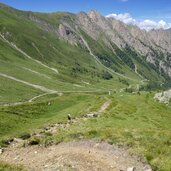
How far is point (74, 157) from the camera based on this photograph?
87.4 ft

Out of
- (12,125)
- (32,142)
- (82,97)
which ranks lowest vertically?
(82,97)

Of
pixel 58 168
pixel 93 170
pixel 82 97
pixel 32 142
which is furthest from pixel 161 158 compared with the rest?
pixel 82 97

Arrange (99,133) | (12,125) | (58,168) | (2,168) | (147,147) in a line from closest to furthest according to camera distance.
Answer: (2,168) → (58,168) → (147,147) → (99,133) → (12,125)

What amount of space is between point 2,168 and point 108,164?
7928 millimetres

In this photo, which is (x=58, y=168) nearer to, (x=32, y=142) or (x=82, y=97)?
(x=32, y=142)

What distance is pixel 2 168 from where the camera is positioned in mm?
20828

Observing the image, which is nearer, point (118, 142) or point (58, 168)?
point (58, 168)

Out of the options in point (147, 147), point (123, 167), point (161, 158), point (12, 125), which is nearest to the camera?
point (123, 167)

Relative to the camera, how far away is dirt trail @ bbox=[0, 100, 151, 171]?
24484 millimetres

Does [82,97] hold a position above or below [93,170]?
below

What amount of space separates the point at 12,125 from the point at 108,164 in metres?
47.0

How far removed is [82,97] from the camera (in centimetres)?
18225

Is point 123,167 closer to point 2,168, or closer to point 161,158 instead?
point 161,158

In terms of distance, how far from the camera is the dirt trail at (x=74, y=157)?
2448 cm
